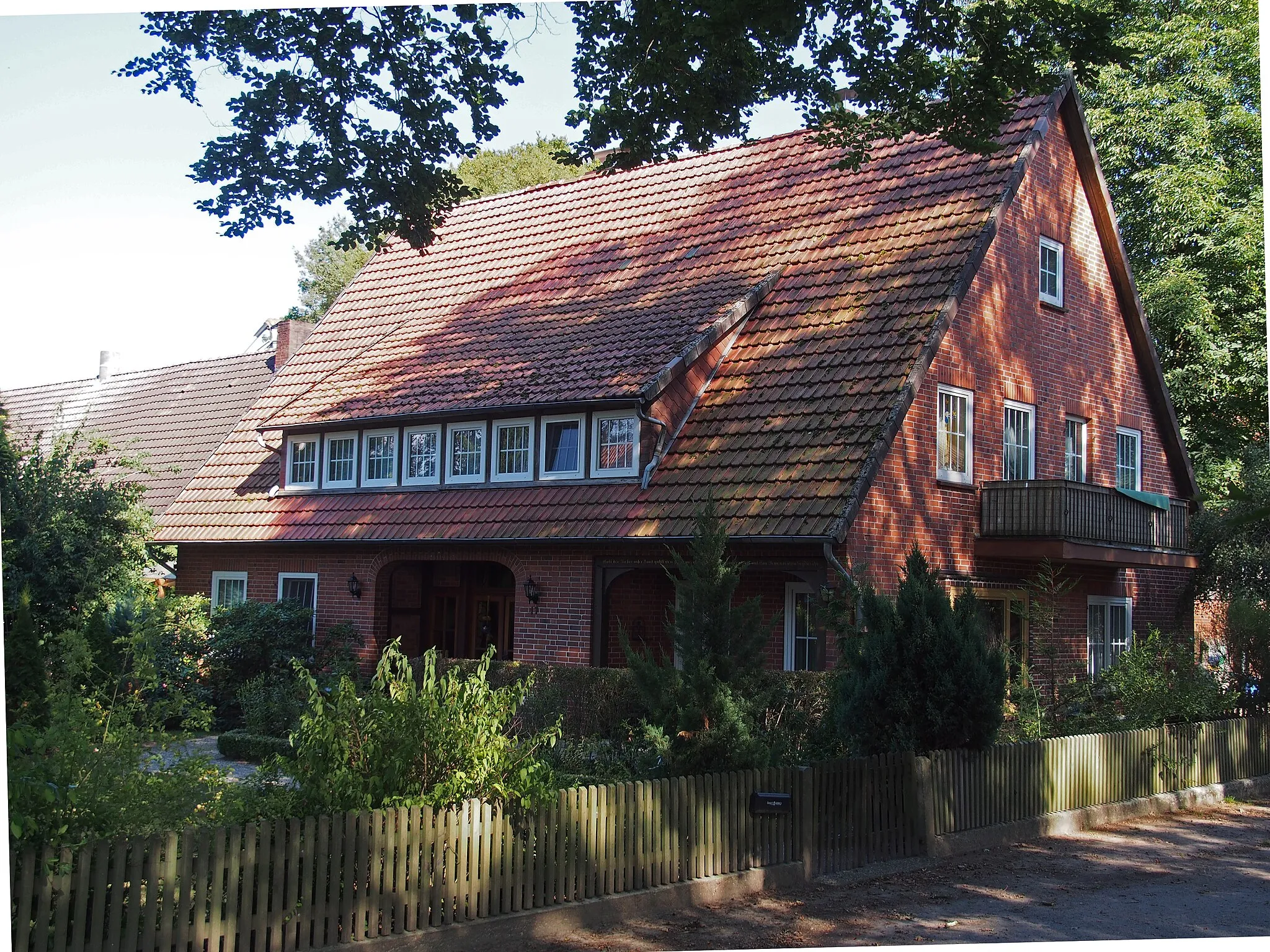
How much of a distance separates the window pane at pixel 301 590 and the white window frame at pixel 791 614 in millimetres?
8626

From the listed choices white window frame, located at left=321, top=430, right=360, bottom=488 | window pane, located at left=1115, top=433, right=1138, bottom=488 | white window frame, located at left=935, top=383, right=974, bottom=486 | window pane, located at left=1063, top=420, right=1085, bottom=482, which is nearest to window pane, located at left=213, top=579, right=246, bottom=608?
white window frame, located at left=321, top=430, right=360, bottom=488

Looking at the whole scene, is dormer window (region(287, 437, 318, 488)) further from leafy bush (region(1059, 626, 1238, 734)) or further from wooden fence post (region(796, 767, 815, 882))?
wooden fence post (region(796, 767, 815, 882))

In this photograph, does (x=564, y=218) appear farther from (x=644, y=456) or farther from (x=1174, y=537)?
(x=1174, y=537)

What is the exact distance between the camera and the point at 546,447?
20.0 meters

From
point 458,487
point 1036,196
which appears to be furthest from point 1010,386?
point 458,487

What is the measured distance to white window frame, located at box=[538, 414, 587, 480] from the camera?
1945 centimetres

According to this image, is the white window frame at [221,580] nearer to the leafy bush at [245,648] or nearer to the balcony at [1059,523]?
the leafy bush at [245,648]

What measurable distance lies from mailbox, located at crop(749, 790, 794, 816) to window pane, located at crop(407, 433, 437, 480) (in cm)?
1205

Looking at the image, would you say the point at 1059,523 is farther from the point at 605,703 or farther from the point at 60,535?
the point at 60,535

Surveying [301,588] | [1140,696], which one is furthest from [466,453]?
[1140,696]

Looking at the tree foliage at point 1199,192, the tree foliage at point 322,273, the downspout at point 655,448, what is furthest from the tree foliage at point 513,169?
the downspout at point 655,448

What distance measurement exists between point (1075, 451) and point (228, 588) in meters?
15.3

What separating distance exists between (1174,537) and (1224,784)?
20.2ft

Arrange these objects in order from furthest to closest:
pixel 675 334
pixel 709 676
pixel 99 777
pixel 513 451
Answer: pixel 513 451 < pixel 675 334 < pixel 709 676 < pixel 99 777
